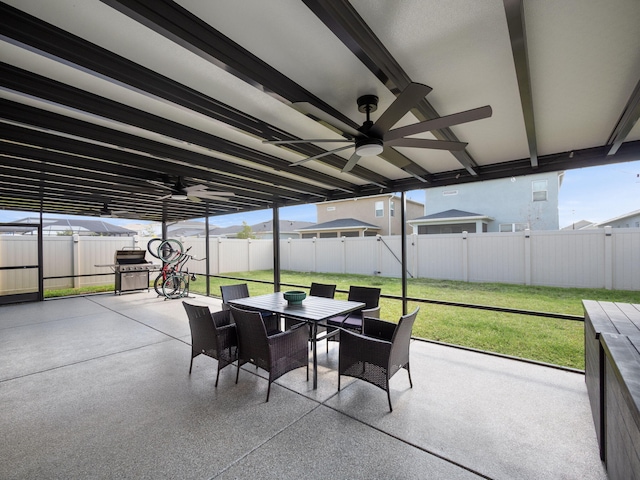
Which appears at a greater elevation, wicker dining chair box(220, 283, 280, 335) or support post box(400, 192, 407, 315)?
support post box(400, 192, 407, 315)

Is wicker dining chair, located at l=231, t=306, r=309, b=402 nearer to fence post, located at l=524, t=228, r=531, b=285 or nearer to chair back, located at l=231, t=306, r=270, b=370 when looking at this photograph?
chair back, located at l=231, t=306, r=270, b=370

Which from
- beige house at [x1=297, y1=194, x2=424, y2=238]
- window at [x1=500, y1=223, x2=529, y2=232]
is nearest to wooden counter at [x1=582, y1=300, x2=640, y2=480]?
window at [x1=500, y1=223, x2=529, y2=232]

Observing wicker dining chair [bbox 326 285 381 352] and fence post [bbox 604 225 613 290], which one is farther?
fence post [bbox 604 225 613 290]

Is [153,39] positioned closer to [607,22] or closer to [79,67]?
[79,67]

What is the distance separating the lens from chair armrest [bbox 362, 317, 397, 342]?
310 centimetres

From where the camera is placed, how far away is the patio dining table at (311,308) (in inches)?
120

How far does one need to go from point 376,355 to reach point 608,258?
22.1 feet

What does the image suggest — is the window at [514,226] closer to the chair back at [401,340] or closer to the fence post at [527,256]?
the fence post at [527,256]

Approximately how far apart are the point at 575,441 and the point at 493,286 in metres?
5.91

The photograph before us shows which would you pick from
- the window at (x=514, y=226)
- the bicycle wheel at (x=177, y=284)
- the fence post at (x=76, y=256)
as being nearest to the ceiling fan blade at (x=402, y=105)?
the bicycle wheel at (x=177, y=284)

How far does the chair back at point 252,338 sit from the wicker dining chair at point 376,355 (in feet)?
2.41

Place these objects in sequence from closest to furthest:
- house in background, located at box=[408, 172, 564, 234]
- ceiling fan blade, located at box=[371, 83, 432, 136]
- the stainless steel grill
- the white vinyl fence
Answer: ceiling fan blade, located at box=[371, 83, 432, 136] → the white vinyl fence → the stainless steel grill → house in background, located at box=[408, 172, 564, 234]

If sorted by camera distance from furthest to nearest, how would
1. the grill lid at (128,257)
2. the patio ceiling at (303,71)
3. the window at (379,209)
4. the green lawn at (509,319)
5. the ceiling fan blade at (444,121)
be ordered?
the window at (379,209) < the grill lid at (128,257) < the green lawn at (509,319) < the ceiling fan blade at (444,121) < the patio ceiling at (303,71)

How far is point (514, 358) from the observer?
359cm
